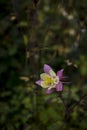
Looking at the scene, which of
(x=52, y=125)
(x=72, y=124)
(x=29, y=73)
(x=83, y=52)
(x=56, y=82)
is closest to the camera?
(x=56, y=82)

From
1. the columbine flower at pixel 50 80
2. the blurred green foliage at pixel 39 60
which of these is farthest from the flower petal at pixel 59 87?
the blurred green foliage at pixel 39 60

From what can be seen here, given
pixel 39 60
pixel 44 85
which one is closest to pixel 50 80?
pixel 44 85

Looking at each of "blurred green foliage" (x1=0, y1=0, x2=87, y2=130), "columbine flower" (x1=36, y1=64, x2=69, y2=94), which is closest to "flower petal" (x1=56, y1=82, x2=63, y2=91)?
"columbine flower" (x1=36, y1=64, x2=69, y2=94)

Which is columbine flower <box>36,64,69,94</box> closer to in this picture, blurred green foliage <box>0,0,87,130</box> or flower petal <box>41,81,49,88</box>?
flower petal <box>41,81,49,88</box>

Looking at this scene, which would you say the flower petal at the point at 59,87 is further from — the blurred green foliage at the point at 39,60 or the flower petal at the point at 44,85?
the blurred green foliage at the point at 39,60

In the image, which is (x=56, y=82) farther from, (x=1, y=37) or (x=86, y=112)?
(x=1, y=37)

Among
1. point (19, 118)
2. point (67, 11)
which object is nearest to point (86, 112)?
point (19, 118)

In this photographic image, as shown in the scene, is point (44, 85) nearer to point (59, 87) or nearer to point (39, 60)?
point (59, 87)
